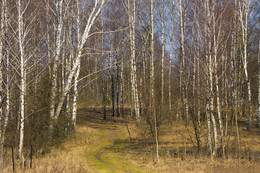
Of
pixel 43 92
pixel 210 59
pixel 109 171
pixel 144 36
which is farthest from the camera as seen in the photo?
pixel 144 36

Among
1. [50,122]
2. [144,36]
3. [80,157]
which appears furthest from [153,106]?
[144,36]

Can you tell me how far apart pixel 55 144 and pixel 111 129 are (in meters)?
7.44

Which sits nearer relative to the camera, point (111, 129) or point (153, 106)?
point (153, 106)

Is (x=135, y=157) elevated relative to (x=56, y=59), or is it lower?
lower

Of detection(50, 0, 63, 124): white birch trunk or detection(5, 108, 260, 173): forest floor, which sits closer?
detection(5, 108, 260, 173): forest floor

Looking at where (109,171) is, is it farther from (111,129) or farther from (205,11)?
(111,129)

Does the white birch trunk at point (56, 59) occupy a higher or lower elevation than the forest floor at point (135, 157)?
higher

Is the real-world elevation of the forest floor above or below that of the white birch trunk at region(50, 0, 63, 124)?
below

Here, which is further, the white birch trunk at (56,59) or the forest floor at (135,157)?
the white birch trunk at (56,59)

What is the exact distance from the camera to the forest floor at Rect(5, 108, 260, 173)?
8406mm

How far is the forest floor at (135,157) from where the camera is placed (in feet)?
27.6

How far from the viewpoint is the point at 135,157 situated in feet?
36.5

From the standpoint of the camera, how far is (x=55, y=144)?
508 inches

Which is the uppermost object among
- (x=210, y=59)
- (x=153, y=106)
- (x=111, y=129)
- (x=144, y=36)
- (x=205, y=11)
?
(x=144, y=36)
